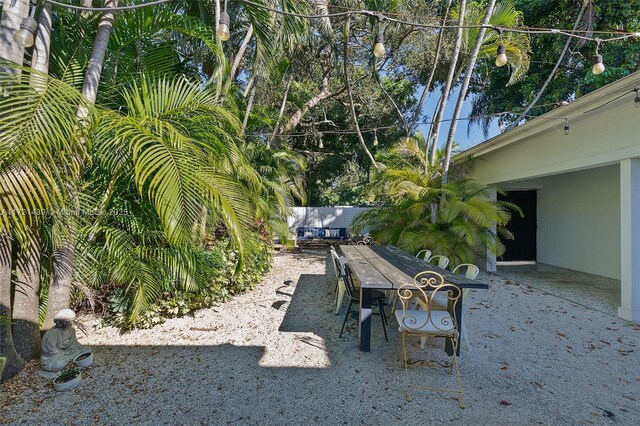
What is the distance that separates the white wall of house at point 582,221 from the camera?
6.81m

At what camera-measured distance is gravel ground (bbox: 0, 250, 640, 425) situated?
A: 2.39 meters

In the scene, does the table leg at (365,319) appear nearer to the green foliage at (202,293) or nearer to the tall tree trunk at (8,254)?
the green foliage at (202,293)

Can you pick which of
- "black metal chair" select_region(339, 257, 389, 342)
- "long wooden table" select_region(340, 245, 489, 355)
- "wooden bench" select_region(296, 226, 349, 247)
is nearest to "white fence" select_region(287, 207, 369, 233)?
"wooden bench" select_region(296, 226, 349, 247)

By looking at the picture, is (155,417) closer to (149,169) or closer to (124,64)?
(149,169)

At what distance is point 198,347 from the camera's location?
140 inches

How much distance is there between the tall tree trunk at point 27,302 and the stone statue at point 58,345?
0.92 ft

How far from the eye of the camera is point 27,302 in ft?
10.0

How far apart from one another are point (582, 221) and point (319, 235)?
8.19 m

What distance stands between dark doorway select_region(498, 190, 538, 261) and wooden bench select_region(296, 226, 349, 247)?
5.38 metres

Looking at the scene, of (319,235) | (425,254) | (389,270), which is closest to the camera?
(389,270)

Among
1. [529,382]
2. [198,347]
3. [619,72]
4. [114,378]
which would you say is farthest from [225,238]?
[619,72]

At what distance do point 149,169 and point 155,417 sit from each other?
1.90 meters

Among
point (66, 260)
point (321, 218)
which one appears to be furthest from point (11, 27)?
point (321, 218)

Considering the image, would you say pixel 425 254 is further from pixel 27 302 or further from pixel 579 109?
pixel 27 302
